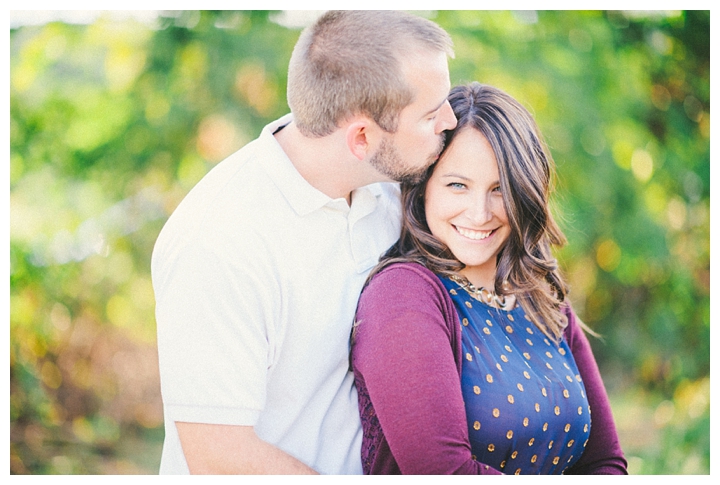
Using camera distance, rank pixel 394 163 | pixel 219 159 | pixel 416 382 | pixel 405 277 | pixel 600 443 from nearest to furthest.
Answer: pixel 416 382, pixel 405 277, pixel 394 163, pixel 600 443, pixel 219 159

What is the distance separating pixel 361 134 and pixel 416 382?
63 cm

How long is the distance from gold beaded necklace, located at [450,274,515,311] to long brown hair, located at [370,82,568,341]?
0.02m

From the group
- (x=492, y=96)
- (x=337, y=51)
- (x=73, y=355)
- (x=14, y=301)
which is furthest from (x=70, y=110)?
(x=492, y=96)

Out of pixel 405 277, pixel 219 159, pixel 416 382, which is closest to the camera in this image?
pixel 416 382

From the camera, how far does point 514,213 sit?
1.63 metres

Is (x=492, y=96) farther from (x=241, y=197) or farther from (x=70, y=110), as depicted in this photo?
(x=70, y=110)

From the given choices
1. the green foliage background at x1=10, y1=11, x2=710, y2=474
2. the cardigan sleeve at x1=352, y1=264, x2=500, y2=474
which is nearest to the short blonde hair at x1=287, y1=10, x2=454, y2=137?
the cardigan sleeve at x1=352, y1=264, x2=500, y2=474

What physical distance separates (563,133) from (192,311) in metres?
2.47

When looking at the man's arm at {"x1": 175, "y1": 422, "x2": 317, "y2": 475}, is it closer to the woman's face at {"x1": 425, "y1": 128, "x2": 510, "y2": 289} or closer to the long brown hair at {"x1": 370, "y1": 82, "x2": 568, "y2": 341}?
the long brown hair at {"x1": 370, "y1": 82, "x2": 568, "y2": 341}

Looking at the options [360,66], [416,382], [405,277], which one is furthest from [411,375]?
[360,66]

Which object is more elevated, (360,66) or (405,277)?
(360,66)

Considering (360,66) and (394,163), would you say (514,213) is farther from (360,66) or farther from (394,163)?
(360,66)

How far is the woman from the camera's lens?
1.43 metres

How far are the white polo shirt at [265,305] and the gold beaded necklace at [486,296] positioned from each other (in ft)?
0.71
